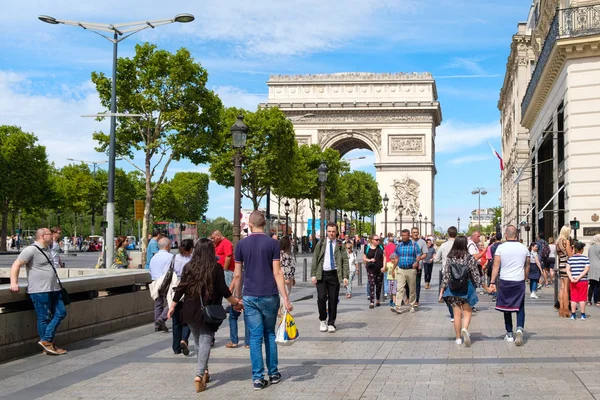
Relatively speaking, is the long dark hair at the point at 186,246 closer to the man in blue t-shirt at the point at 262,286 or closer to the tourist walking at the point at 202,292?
the tourist walking at the point at 202,292

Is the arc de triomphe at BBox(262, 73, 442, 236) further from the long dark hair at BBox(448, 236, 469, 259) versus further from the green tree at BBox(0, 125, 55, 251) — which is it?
the long dark hair at BBox(448, 236, 469, 259)

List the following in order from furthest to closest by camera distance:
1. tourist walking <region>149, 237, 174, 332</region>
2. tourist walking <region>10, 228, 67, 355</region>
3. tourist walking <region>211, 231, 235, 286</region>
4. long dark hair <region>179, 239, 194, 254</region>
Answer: tourist walking <region>211, 231, 235, 286</region>
tourist walking <region>149, 237, 174, 332</region>
long dark hair <region>179, 239, 194, 254</region>
tourist walking <region>10, 228, 67, 355</region>

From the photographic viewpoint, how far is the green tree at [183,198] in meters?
119

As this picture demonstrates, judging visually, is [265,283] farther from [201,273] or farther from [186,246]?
[186,246]

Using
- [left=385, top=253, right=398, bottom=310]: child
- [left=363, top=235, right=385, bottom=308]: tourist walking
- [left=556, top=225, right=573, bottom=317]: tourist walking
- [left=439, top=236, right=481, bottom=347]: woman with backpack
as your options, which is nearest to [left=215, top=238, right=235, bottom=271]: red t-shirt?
[left=439, top=236, right=481, bottom=347]: woman with backpack

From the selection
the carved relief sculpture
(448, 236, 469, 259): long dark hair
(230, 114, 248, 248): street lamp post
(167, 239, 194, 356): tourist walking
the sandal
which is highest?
the carved relief sculpture

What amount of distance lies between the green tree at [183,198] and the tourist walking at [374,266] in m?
95.4

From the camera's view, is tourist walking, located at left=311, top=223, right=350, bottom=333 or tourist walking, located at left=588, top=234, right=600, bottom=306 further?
tourist walking, located at left=588, top=234, right=600, bottom=306

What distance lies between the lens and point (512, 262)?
44.0ft

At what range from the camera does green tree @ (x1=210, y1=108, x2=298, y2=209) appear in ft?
181

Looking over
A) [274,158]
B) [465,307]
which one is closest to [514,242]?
[465,307]

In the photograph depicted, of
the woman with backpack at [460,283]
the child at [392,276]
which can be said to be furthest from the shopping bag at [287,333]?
the child at [392,276]

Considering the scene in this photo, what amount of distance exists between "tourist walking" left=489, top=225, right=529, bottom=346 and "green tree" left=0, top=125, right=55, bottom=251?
190ft

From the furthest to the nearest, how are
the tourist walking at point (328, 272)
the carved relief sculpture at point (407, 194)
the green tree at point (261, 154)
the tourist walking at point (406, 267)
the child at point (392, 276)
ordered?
the carved relief sculpture at point (407, 194), the green tree at point (261, 154), the child at point (392, 276), the tourist walking at point (406, 267), the tourist walking at point (328, 272)
